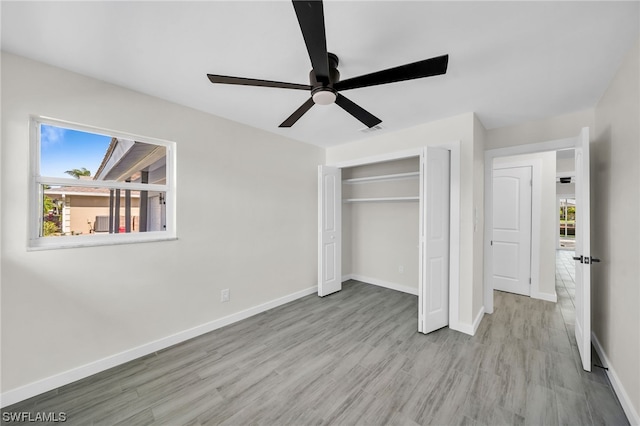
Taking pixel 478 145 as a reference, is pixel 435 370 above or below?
below

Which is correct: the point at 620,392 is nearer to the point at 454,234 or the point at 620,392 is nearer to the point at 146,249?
the point at 454,234

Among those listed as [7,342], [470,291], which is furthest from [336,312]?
[7,342]

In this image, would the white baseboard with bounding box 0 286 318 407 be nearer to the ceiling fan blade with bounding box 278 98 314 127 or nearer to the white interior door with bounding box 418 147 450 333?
the white interior door with bounding box 418 147 450 333

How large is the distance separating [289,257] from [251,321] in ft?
3.44

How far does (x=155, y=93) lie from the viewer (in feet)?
7.82

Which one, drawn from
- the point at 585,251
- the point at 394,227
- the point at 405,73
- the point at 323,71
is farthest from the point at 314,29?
the point at 394,227

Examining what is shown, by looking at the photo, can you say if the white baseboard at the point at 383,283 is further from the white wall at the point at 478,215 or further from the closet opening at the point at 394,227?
the white wall at the point at 478,215

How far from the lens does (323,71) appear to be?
4.82ft

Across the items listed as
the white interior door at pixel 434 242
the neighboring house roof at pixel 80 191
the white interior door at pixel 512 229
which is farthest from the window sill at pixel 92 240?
the white interior door at pixel 512 229

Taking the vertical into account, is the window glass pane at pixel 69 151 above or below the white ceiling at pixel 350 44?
below

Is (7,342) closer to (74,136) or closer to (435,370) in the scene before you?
(74,136)

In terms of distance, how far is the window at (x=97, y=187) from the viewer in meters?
1.99

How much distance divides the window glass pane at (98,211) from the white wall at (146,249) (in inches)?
7.8

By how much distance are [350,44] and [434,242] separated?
87.9 inches
